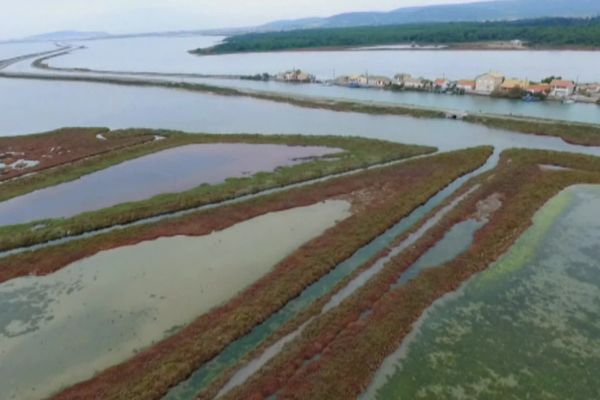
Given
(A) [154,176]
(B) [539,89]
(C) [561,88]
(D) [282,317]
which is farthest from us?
(B) [539,89]

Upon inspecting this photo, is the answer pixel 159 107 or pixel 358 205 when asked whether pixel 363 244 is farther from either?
pixel 159 107

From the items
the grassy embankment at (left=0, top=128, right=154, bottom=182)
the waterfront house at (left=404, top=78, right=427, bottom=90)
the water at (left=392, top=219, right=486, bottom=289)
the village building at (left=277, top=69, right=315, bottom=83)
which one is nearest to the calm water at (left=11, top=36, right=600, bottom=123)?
the waterfront house at (left=404, top=78, right=427, bottom=90)

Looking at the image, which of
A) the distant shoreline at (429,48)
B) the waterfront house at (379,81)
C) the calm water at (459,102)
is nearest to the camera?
the calm water at (459,102)

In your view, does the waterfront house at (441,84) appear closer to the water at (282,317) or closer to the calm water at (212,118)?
the calm water at (212,118)

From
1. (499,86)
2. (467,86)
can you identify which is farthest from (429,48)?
(499,86)

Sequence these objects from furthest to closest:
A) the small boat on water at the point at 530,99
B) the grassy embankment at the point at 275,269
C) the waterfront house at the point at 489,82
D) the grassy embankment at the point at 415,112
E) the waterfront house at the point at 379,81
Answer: the waterfront house at the point at 379,81 → the waterfront house at the point at 489,82 → the small boat on water at the point at 530,99 → the grassy embankment at the point at 415,112 → the grassy embankment at the point at 275,269

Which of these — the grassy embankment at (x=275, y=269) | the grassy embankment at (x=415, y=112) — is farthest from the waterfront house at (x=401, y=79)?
the grassy embankment at (x=275, y=269)

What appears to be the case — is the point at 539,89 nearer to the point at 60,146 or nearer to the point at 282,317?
the point at 282,317
